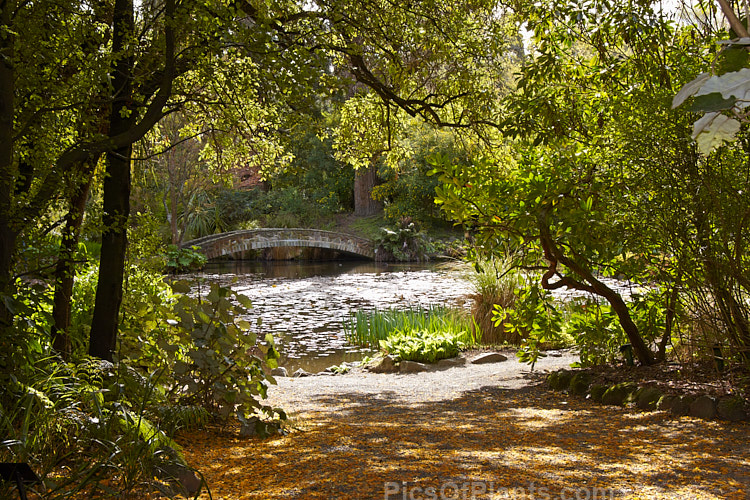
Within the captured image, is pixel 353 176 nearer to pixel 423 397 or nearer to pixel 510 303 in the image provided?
pixel 510 303

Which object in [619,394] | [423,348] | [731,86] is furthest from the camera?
[423,348]

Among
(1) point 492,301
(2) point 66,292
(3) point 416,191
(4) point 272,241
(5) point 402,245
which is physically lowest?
(1) point 492,301

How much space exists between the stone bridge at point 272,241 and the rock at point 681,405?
1899cm

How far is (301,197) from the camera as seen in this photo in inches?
1156

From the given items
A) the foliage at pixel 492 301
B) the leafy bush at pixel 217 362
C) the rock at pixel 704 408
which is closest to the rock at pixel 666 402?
the rock at pixel 704 408

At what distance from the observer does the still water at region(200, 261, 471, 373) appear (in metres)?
9.44

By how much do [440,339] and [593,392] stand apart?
2894 mm

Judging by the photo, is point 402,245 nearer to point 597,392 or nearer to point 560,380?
point 560,380

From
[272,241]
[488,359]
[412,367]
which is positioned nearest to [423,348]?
[412,367]

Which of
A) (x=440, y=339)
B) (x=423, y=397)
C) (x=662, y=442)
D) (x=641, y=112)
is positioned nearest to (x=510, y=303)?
(x=440, y=339)

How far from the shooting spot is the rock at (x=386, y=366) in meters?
7.43

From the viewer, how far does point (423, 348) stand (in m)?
7.54

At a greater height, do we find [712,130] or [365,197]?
[365,197]

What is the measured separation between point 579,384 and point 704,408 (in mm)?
1260
